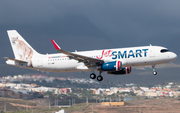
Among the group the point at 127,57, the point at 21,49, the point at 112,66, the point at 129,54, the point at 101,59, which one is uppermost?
the point at 21,49

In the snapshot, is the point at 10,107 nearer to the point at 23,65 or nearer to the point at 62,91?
the point at 62,91

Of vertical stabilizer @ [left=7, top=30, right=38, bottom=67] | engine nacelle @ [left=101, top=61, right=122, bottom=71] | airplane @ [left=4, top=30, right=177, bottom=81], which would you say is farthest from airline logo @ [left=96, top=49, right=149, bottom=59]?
vertical stabilizer @ [left=7, top=30, right=38, bottom=67]

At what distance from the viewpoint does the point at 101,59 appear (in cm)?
4288

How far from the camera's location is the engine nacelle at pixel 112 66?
40.9 meters

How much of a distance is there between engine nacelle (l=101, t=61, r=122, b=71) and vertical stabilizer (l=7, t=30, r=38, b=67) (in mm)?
11927

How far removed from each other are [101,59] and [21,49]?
46.1ft

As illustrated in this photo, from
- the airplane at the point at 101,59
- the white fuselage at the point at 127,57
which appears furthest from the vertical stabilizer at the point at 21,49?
the white fuselage at the point at 127,57

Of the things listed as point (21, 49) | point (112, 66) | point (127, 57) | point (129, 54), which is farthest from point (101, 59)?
point (21, 49)

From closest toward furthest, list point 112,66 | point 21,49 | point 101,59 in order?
point 112,66, point 101,59, point 21,49

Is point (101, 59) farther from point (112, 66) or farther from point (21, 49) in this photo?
point (21, 49)

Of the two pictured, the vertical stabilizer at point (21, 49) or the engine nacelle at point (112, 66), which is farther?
the vertical stabilizer at point (21, 49)

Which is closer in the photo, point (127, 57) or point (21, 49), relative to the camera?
point (127, 57)

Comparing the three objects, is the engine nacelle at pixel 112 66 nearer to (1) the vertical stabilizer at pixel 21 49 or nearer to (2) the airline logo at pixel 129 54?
(2) the airline logo at pixel 129 54

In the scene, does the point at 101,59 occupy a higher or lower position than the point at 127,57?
lower
